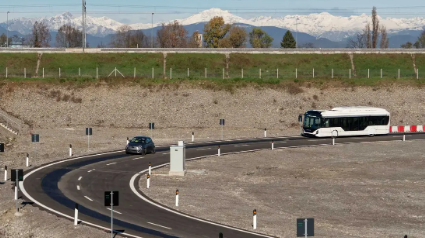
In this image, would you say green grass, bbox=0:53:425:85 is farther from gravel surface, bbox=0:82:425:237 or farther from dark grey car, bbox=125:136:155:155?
dark grey car, bbox=125:136:155:155

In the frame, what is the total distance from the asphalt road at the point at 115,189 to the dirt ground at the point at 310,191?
4.94 feet

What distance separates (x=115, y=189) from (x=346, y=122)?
37.3 meters

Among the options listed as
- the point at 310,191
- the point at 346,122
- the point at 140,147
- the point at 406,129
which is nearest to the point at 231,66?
the point at 406,129

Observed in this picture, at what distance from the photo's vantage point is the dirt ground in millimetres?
31438

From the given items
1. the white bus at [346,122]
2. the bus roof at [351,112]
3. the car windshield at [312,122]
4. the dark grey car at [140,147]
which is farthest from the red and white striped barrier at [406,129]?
the dark grey car at [140,147]

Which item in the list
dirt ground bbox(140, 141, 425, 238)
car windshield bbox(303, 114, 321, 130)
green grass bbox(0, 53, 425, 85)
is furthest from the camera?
green grass bbox(0, 53, 425, 85)

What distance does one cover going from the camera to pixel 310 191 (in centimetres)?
4000

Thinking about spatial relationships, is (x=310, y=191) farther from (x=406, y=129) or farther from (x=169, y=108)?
(x=169, y=108)

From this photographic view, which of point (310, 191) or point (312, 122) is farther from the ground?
point (312, 122)

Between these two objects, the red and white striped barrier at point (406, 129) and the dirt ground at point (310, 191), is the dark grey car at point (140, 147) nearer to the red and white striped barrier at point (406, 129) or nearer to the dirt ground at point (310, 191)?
the dirt ground at point (310, 191)

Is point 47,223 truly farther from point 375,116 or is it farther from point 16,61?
point 16,61

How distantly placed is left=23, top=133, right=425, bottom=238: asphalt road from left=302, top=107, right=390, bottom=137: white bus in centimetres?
866

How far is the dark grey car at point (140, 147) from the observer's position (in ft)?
180

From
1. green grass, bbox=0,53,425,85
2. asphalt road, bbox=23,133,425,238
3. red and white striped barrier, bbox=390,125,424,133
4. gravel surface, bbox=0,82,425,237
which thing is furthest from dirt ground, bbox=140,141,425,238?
green grass, bbox=0,53,425,85
